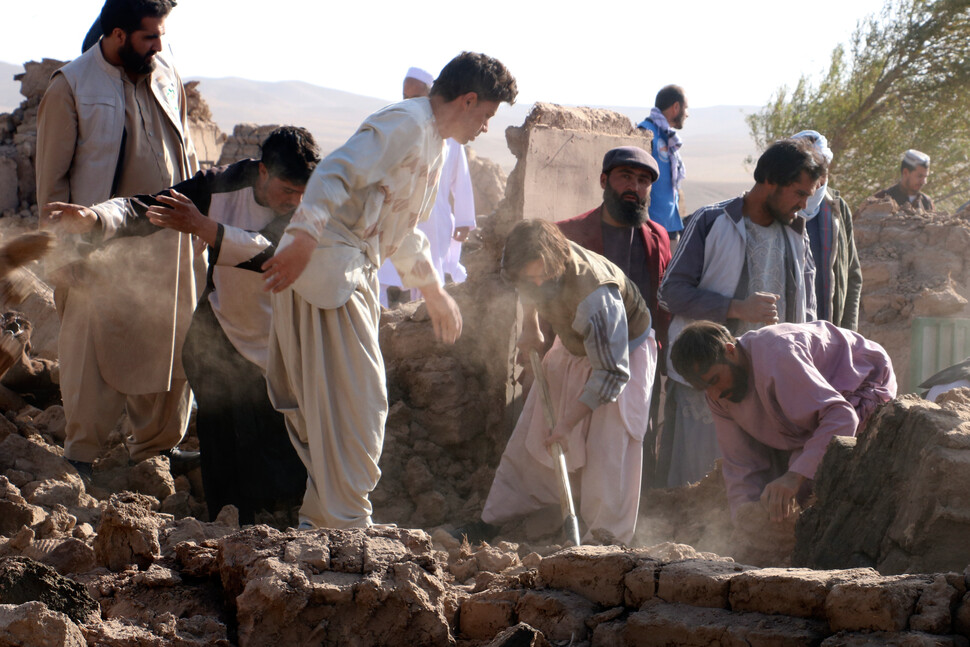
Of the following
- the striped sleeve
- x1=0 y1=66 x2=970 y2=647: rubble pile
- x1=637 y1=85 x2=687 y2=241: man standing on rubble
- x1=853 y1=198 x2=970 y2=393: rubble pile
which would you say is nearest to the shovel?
x1=0 y1=66 x2=970 y2=647: rubble pile

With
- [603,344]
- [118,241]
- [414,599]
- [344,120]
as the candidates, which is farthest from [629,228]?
[344,120]

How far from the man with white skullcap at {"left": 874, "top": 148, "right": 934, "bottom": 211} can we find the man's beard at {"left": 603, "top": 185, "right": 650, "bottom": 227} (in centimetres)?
730

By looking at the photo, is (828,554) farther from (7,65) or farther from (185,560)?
(7,65)

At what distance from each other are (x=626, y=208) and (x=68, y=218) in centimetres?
297

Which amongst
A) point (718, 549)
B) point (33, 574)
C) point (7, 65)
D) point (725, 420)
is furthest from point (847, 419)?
point (7, 65)

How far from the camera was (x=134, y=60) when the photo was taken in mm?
4848

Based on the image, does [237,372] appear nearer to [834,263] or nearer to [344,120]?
[834,263]

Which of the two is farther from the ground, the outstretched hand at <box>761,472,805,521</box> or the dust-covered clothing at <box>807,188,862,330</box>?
the dust-covered clothing at <box>807,188,862,330</box>

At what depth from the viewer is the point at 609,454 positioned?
4.84 m

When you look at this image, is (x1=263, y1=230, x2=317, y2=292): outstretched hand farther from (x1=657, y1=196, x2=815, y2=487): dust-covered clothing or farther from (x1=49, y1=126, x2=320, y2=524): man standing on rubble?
(x1=657, y1=196, x2=815, y2=487): dust-covered clothing

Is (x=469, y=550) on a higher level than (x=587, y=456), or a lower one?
lower

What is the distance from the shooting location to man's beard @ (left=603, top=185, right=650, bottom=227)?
5.57 meters

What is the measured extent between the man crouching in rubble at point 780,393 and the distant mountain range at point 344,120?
5078cm

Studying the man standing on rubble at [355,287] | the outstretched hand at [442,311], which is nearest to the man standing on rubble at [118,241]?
the man standing on rubble at [355,287]
